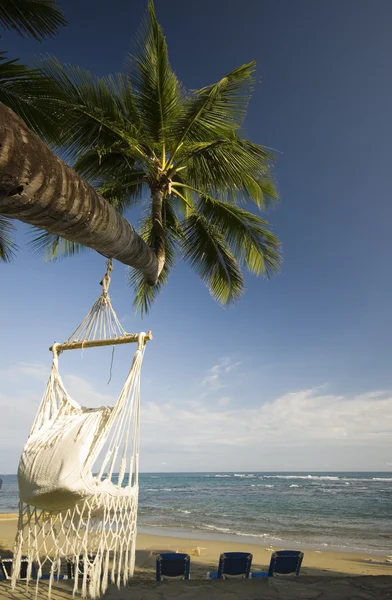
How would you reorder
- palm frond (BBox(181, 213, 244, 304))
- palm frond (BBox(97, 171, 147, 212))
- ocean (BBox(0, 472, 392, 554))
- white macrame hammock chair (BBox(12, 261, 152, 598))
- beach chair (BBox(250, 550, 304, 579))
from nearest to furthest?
white macrame hammock chair (BBox(12, 261, 152, 598)), beach chair (BBox(250, 550, 304, 579)), palm frond (BBox(97, 171, 147, 212)), palm frond (BBox(181, 213, 244, 304)), ocean (BBox(0, 472, 392, 554))

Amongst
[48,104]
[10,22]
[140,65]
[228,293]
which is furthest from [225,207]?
[10,22]

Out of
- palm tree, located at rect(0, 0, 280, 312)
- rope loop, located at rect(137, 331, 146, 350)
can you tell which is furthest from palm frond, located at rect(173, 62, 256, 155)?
rope loop, located at rect(137, 331, 146, 350)

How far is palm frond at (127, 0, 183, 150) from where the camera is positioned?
12.6 ft

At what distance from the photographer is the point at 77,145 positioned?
4359 mm

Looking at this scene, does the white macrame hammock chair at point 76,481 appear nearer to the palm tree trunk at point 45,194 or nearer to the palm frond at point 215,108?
the palm tree trunk at point 45,194

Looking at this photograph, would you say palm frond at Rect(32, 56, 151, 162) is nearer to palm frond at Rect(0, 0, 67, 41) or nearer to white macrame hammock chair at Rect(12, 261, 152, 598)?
palm frond at Rect(0, 0, 67, 41)

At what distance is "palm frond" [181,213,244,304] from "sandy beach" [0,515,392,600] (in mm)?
3521

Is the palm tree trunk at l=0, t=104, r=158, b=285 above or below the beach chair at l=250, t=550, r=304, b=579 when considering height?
above

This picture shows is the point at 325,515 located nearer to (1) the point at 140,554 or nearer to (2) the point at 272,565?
(1) the point at 140,554

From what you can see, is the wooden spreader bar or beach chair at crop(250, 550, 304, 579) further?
beach chair at crop(250, 550, 304, 579)

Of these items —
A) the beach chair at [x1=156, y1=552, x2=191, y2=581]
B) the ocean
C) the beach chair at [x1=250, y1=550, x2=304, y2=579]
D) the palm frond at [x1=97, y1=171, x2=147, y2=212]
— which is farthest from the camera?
→ the ocean

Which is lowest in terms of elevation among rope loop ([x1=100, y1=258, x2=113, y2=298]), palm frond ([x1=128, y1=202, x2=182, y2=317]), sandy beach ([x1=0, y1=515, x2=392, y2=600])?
sandy beach ([x1=0, y1=515, x2=392, y2=600])

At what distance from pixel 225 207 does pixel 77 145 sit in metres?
1.92

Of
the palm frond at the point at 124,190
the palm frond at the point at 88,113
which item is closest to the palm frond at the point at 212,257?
the palm frond at the point at 124,190
